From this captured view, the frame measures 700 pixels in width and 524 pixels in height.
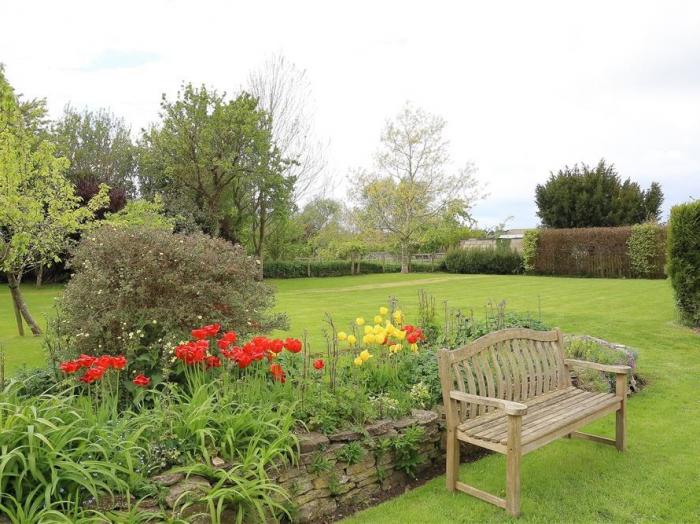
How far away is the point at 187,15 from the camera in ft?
25.7

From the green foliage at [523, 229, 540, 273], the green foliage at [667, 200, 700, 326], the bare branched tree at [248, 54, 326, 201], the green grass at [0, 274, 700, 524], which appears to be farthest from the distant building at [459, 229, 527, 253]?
the green grass at [0, 274, 700, 524]

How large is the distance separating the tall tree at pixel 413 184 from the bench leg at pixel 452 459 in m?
28.9

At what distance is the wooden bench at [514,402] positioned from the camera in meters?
3.19

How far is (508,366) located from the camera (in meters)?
4.07

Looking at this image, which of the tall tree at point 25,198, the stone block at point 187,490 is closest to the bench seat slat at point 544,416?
the stone block at point 187,490

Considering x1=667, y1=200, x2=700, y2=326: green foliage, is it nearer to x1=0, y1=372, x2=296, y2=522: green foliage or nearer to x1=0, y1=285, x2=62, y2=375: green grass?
x1=0, y1=372, x2=296, y2=522: green foliage

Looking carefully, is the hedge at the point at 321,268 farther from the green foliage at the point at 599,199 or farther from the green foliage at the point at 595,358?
the green foliage at the point at 595,358

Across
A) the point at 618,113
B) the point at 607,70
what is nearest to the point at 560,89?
the point at 607,70

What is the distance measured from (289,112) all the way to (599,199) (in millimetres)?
21543

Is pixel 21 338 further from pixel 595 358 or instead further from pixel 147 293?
pixel 595 358

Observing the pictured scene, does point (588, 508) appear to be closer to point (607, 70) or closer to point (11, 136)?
point (607, 70)

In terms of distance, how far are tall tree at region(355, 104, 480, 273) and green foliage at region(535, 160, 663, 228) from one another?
23.4 ft

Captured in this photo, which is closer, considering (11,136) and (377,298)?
(11,136)

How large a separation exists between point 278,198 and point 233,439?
2291cm
